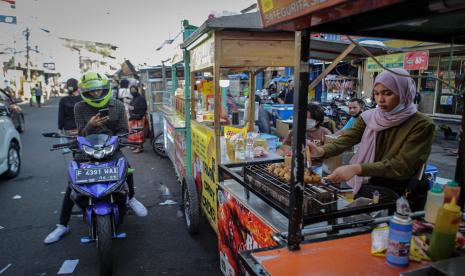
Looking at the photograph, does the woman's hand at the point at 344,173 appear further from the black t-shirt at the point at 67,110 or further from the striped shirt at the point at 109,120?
the black t-shirt at the point at 67,110

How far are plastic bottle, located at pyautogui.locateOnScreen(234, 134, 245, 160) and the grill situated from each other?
33.9 inches

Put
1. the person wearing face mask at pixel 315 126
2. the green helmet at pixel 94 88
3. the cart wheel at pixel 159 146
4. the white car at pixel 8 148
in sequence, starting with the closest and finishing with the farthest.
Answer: the green helmet at pixel 94 88 < the person wearing face mask at pixel 315 126 < the white car at pixel 8 148 < the cart wheel at pixel 159 146

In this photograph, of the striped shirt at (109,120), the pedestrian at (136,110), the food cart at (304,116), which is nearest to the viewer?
the food cart at (304,116)

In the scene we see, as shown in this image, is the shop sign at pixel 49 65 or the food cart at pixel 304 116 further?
the shop sign at pixel 49 65

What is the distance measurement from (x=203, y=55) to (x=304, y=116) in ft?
8.18

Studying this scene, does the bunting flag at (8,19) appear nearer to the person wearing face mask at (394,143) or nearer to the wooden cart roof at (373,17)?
the person wearing face mask at (394,143)

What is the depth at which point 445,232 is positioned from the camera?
4.95 ft

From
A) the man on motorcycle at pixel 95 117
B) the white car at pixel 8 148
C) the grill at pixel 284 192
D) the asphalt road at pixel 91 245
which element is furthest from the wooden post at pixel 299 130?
the white car at pixel 8 148

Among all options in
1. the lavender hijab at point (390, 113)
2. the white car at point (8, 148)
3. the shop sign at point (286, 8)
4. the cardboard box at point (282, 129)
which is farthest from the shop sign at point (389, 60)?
the white car at point (8, 148)

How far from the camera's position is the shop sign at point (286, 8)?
1.23 meters

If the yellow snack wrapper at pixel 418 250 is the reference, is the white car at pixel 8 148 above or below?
below

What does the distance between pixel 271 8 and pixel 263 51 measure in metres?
2.06

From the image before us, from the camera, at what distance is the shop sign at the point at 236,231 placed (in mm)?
2373

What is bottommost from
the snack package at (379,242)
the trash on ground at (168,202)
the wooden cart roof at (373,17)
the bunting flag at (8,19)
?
the trash on ground at (168,202)
